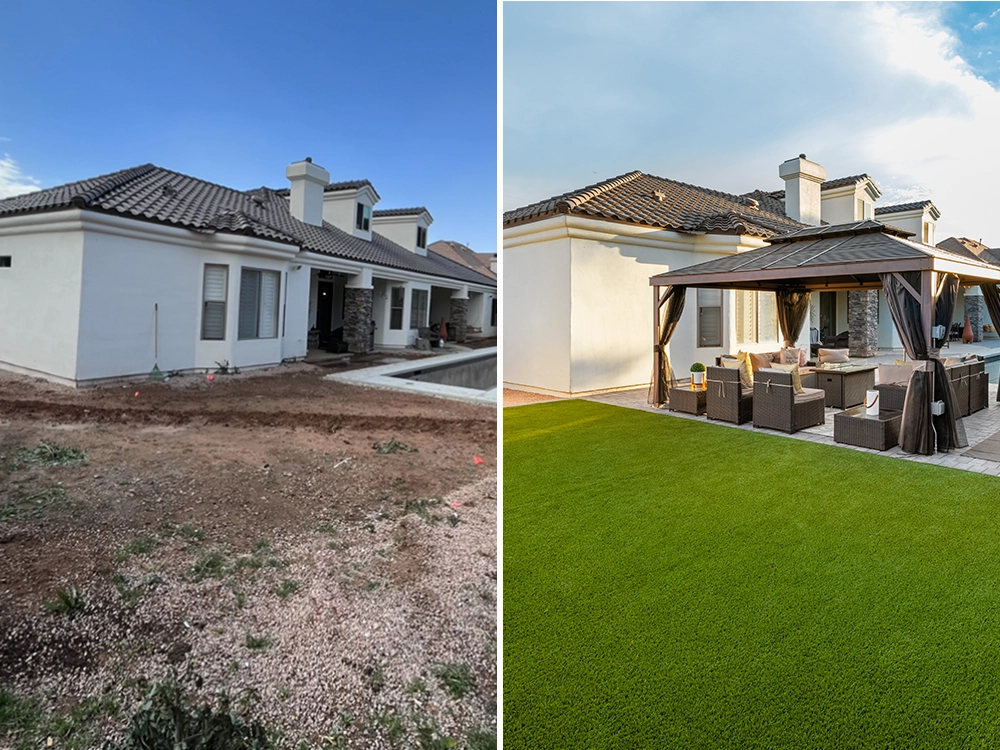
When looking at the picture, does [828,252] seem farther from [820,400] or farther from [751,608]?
[751,608]

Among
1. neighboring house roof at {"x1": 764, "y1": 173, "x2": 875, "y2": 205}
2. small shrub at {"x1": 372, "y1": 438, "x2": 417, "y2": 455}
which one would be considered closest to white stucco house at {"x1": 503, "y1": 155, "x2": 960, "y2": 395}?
small shrub at {"x1": 372, "y1": 438, "x2": 417, "y2": 455}

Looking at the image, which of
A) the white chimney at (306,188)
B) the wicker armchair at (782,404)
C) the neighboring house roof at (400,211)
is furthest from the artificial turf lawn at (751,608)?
the neighboring house roof at (400,211)

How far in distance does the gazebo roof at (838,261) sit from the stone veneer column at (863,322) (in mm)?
6316

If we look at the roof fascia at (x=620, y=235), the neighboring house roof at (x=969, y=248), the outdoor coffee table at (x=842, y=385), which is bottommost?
the outdoor coffee table at (x=842, y=385)

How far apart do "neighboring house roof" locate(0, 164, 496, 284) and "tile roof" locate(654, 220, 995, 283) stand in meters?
7.41

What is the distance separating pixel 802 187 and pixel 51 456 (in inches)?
626

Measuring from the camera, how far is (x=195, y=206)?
1055 centimetres

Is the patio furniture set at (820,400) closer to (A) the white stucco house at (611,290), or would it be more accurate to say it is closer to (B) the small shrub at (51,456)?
(A) the white stucco house at (611,290)

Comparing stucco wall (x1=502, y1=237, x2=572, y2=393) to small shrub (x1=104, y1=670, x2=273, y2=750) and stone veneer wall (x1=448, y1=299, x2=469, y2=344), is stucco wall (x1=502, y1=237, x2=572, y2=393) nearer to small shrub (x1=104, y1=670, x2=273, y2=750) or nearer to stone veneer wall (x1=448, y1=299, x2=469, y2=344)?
small shrub (x1=104, y1=670, x2=273, y2=750)

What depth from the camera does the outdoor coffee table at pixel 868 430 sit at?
18.6 feet

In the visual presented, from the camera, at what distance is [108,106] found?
8.55 m

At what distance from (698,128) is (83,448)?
537 inches

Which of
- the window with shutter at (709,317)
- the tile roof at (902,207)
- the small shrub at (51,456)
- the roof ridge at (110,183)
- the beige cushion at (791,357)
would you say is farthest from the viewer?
the tile roof at (902,207)

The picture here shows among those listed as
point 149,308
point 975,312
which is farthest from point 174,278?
point 975,312
